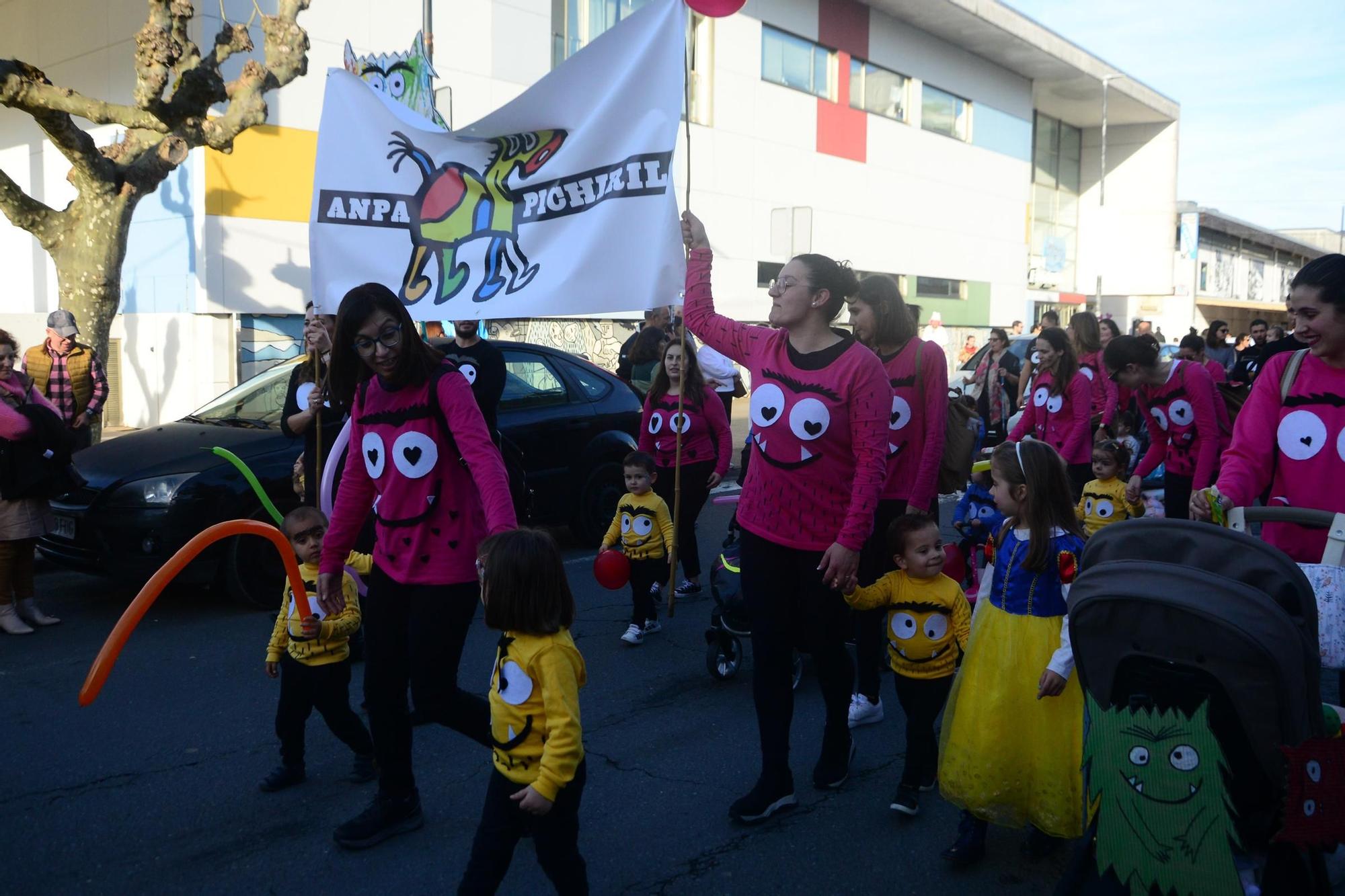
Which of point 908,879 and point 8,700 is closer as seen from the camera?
point 908,879

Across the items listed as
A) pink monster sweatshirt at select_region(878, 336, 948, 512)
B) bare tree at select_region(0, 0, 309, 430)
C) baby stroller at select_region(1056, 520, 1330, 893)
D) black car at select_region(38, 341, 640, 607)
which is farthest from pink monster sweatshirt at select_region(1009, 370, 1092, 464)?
bare tree at select_region(0, 0, 309, 430)

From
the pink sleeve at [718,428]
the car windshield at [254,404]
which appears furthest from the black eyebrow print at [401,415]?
the car windshield at [254,404]

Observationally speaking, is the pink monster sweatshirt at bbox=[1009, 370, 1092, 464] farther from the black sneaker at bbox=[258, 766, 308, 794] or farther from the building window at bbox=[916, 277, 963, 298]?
the building window at bbox=[916, 277, 963, 298]

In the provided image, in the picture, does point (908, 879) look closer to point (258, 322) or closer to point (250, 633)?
point (250, 633)

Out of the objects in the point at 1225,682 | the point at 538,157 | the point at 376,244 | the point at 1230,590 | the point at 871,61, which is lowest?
the point at 1225,682

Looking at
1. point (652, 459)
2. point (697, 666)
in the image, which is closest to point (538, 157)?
point (652, 459)

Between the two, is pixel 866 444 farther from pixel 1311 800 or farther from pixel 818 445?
pixel 1311 800

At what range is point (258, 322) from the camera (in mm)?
15125

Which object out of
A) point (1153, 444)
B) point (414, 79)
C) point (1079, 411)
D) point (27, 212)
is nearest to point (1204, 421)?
point (1153, 444)

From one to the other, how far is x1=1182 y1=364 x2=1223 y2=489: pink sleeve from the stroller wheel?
2.64m

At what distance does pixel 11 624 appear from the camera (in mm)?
6316

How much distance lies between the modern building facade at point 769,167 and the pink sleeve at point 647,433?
2155mm

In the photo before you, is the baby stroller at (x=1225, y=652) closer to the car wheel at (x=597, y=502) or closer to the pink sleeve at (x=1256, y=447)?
the pink sleeve at (x=1256, y=447)

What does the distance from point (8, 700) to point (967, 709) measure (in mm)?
4436
